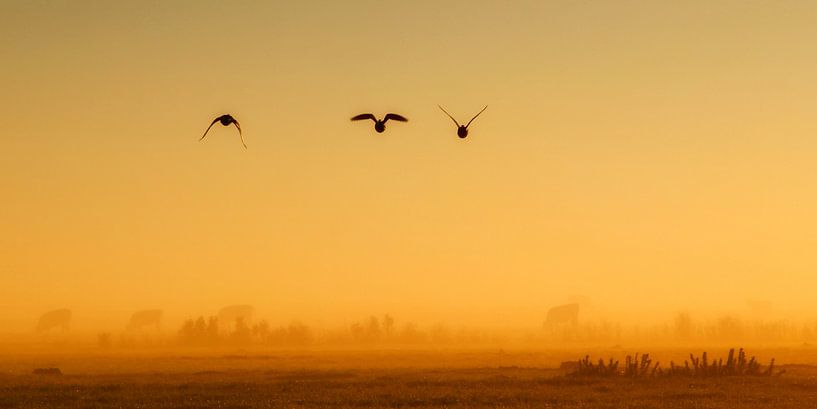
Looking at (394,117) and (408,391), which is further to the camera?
(408,391)

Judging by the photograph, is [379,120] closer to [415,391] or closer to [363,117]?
[363,117]

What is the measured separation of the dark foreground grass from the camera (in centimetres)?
4819

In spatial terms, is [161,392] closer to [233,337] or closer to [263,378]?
[263,378]

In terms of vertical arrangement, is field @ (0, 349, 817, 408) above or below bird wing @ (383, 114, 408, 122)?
below

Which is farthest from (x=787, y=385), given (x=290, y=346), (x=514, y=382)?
(x=290, y=346)

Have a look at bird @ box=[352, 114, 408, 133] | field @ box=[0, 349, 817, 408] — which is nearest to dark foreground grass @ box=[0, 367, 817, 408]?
field @ box=[0, 349, 817, 408]

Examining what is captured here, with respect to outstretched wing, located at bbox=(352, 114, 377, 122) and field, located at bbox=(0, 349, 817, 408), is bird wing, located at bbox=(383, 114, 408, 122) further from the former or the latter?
field, located at bbox=(0, 349, 817, 408)

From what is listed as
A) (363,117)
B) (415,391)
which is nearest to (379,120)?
(363,117)

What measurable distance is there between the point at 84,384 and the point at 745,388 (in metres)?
42.3

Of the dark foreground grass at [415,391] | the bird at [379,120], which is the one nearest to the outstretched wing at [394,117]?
the bird at [379,120]

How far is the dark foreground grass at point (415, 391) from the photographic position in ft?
158

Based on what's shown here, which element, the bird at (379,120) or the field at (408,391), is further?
the field at (408,391)

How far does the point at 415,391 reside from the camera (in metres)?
54.2

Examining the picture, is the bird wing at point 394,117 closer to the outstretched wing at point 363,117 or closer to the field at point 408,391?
the outstretched wing at point 363,117
